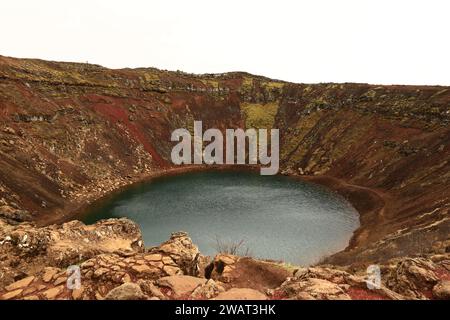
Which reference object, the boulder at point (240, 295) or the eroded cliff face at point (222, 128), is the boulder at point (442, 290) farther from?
the eroded cliff face at point (222, 128)

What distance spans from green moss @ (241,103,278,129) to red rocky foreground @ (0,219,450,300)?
96106mm

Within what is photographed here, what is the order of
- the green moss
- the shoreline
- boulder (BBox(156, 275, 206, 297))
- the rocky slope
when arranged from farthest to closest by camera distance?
the green moss → the rocky slope → the shoreline → boulder (BBox(156, 275, 206, 297))

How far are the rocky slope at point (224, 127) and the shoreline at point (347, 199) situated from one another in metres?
0.34

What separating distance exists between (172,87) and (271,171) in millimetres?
49968

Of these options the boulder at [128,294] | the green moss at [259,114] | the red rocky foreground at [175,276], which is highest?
the green moss at [259,114]

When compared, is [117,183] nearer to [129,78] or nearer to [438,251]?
[129,78]

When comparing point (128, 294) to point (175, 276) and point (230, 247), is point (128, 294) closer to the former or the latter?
point (175, 276)

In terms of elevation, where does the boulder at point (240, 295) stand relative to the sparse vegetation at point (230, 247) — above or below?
above

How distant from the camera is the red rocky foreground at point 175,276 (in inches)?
690

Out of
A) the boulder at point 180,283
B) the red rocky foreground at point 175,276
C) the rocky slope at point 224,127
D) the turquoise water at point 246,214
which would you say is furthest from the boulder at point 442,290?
the turquoise water at point 246,214

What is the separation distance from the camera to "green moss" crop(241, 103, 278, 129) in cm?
12106

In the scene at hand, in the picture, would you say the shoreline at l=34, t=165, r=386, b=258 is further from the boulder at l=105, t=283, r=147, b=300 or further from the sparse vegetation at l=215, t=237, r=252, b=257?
the boulder at l=105, t=283, r=147, b=300

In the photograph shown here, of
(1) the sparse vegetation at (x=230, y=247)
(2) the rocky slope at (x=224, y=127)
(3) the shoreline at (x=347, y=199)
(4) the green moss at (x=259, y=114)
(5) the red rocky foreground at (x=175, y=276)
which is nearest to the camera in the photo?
(5) the red rocky foreground at (x=175, y=276)

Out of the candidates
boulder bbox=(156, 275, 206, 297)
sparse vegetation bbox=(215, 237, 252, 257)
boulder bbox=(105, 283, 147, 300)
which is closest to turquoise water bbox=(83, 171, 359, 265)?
sparse vegetation bbox=(215, 237, 252, 257)
